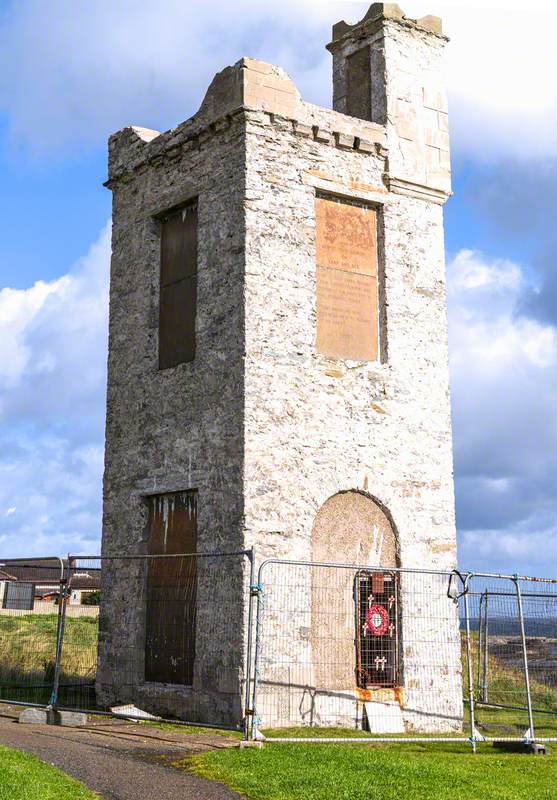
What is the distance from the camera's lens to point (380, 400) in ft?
52.1

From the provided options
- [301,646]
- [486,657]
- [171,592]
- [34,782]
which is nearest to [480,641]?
[486,657]

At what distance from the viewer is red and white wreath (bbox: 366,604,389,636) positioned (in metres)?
14.9

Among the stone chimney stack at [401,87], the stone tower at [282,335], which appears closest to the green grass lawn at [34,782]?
the stone tower at [282,335]

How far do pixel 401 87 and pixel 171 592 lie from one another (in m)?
9.62

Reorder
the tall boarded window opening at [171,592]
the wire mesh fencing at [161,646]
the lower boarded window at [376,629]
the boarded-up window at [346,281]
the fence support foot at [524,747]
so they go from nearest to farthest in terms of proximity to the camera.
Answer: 1. the fence support foot at [524,747]
2. the wire mesh fencing at [161,646]
3. the lower boarded window at [376,629]
4. the tall boarded window opening at [171,592]
5. the boarded-up window at [346,281]

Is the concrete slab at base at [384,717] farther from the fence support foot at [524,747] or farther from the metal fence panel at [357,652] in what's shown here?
the fence support foot at [524,747]

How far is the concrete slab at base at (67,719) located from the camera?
13359 mm

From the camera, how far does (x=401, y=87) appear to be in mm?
17391

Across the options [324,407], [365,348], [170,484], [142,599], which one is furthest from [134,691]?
[365,348]

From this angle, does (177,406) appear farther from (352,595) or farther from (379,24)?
(379,24)

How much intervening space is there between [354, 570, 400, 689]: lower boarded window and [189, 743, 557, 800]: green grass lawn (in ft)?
8.52

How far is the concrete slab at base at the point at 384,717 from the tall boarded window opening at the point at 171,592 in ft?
8.92

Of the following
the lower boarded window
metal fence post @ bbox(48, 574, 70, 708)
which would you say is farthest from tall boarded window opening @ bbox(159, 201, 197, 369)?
the lower boarded window

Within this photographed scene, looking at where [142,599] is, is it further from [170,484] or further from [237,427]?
[237,427]
